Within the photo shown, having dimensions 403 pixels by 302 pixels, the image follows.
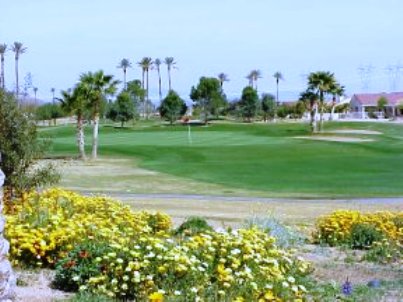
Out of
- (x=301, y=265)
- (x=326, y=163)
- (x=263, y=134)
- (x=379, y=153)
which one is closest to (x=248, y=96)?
(x=263, y=134)

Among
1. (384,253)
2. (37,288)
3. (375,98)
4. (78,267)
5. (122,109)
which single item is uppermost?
(375,98)

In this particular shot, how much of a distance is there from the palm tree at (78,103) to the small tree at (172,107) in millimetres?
60934

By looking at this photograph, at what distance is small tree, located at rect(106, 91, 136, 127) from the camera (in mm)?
116875

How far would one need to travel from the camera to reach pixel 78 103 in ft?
198

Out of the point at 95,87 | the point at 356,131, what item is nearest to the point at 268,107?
the point at 356,131

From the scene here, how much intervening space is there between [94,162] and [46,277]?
158 feet

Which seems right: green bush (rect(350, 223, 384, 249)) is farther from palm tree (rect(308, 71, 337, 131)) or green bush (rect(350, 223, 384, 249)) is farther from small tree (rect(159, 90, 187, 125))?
small tree (rect(159, 90, 187, 125))

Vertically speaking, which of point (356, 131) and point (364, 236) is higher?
point (364, 236)

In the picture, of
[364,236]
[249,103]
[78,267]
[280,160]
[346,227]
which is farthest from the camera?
[249,103]

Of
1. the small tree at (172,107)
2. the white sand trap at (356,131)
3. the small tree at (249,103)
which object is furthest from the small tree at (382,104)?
the white sand trap at (356,131)

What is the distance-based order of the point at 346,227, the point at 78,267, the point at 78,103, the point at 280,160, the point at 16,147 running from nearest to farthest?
the point at 78,267, the point at 346,227, the point at 16,147, the point at 280,160, the point at 78,103

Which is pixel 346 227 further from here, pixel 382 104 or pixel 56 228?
pixel 382 104

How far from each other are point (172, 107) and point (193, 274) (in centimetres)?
11577

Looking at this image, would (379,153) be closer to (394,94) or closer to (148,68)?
(394,94)
